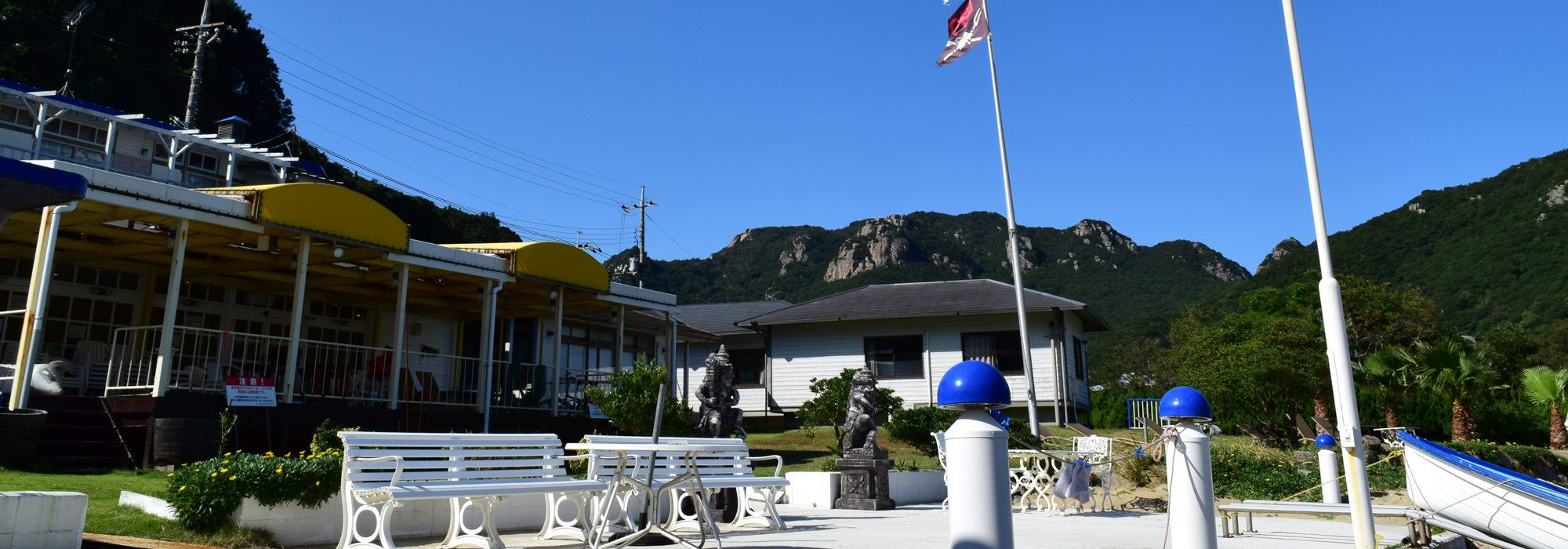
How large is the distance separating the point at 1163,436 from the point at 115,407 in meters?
10.6

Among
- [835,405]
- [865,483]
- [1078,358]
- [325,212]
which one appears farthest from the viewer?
[1078,358]

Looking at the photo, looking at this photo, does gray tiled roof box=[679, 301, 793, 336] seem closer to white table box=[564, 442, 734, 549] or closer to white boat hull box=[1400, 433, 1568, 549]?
white boat hull box=[1400, 433, 1568, 549]

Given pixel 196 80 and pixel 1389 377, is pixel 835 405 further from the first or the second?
pixel 196 80

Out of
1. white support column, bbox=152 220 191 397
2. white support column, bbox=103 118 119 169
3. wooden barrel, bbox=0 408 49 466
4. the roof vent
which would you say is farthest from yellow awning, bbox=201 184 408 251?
the roof vent

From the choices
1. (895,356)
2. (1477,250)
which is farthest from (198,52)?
(1477,250)

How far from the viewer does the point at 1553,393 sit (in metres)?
23.1

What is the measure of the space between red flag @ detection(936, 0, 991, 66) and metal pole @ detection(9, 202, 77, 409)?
16.3 metres

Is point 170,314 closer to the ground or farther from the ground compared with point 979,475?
farther from the ground

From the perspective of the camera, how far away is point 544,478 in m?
6.38

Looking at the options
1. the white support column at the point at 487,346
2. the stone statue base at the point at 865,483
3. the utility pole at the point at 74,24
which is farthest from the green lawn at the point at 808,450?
the utility pole at the point at 74,24

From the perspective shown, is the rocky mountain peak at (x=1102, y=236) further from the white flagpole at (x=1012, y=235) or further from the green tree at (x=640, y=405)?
the green tree at (x=640, y=405)

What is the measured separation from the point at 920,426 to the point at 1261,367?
7.16 m

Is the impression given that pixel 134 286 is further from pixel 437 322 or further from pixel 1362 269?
pixel 1362 269

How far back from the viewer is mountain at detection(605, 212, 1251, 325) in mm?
70375
